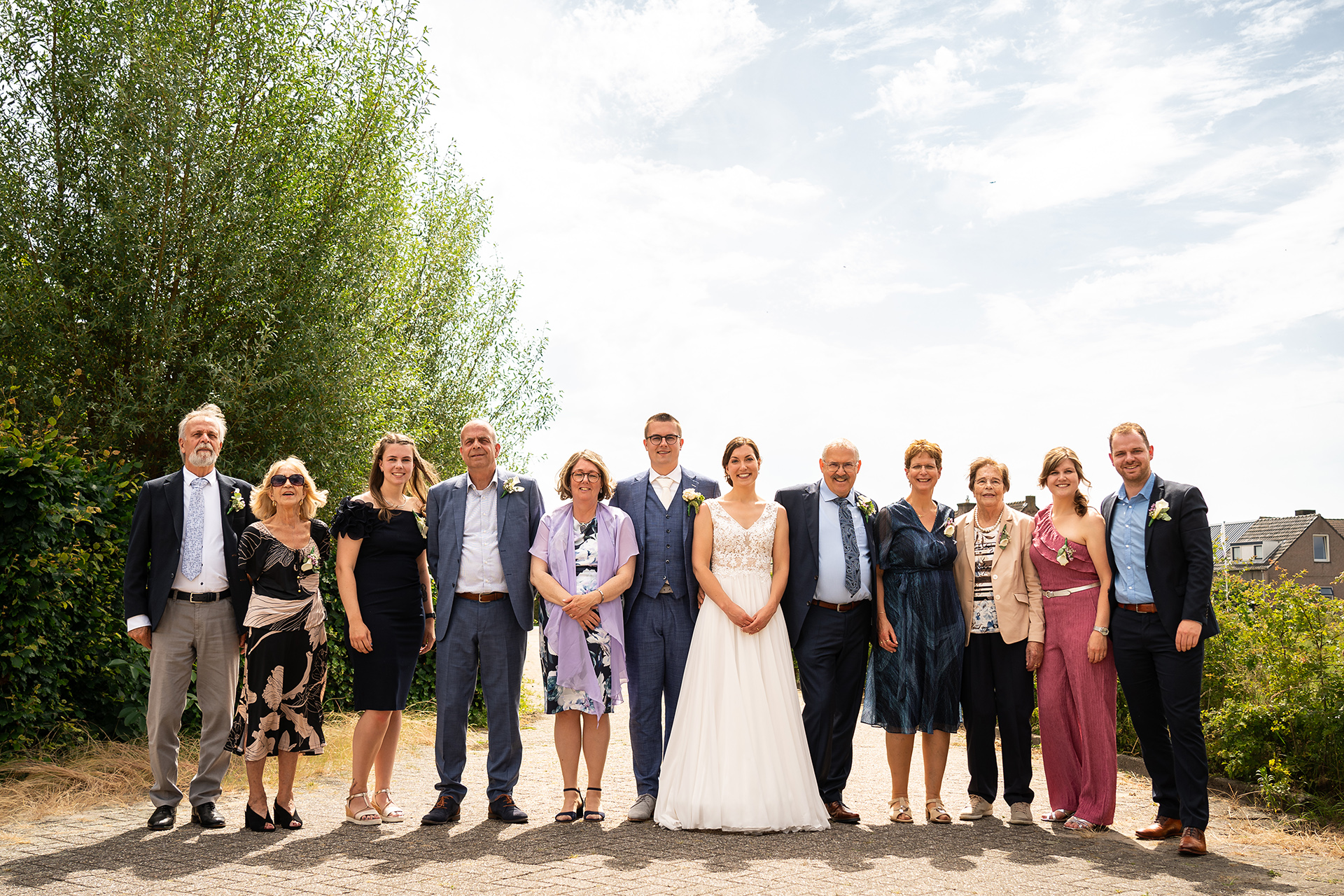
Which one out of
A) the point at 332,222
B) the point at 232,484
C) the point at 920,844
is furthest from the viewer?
the point at 332,222

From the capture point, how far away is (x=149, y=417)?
913 centimetres

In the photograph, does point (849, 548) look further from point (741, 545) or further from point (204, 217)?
point (204, 217)

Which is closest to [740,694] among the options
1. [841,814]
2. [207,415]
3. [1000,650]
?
[841,814]

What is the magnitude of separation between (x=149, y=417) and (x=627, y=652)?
6067 mm

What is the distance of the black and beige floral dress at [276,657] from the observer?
17.1ft

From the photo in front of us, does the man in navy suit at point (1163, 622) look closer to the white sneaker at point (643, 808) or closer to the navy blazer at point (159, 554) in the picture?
the white sneaker at point (643, 808)

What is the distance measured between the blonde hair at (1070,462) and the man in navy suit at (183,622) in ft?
16.1

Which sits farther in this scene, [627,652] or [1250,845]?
[627,652]

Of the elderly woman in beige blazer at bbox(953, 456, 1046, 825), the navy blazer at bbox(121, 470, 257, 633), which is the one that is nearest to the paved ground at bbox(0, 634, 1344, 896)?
the elderly woman in beige blazer at bbox(953, 456, 1046, 825)

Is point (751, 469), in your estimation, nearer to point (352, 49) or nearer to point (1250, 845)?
point (1250, 845)

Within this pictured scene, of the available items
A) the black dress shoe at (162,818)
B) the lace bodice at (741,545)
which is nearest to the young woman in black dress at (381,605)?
the black dress shoe at (162,818)

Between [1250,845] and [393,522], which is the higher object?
[393,522]

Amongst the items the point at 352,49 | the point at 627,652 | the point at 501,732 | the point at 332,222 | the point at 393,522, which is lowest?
the point at 501,732

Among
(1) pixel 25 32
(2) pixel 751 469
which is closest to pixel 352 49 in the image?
(1) pixel 25 32
